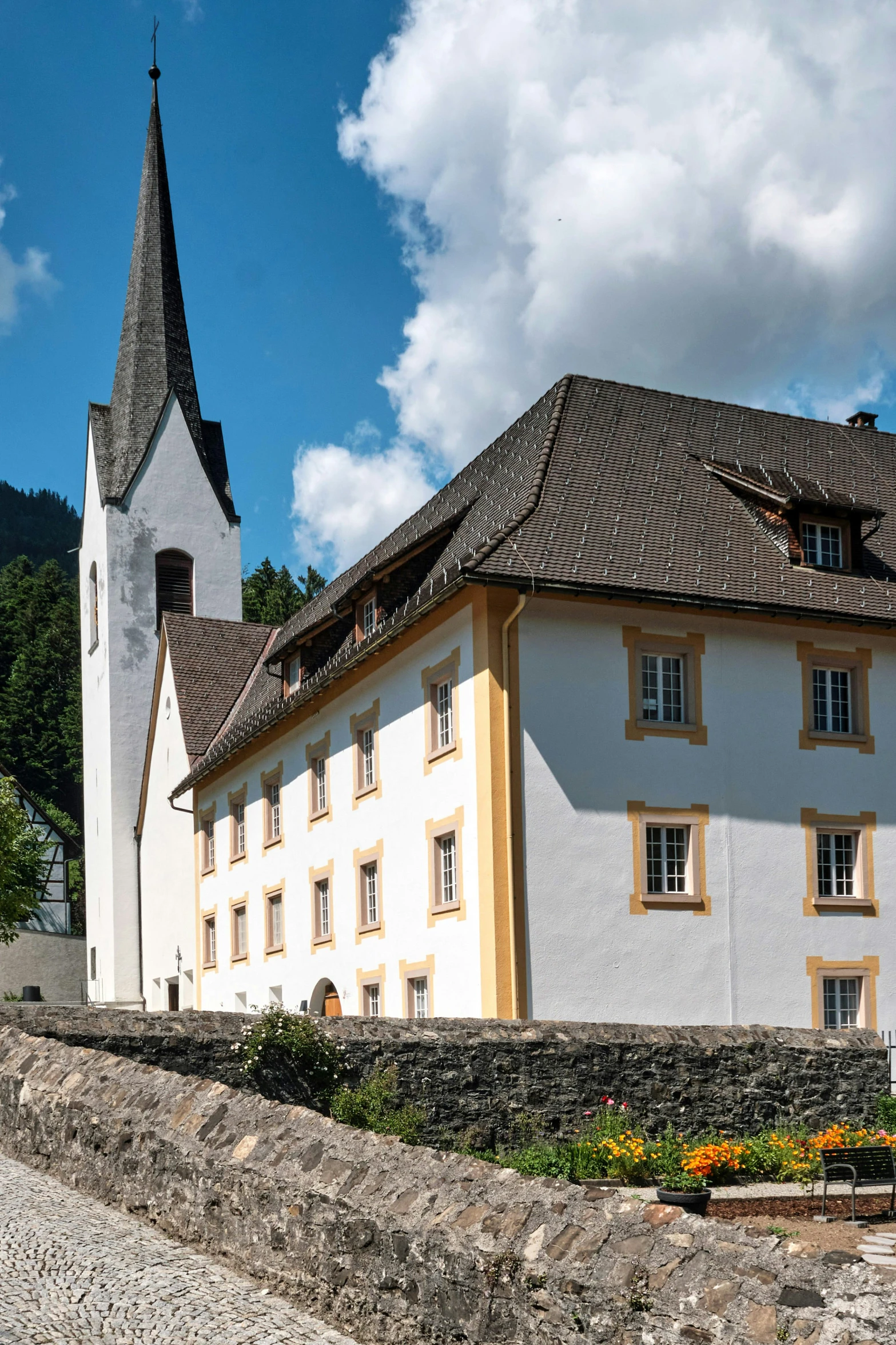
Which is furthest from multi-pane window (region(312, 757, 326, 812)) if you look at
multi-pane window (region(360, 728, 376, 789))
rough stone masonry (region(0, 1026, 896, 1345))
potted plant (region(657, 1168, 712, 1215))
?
rough stone masonry (region(0, 1026, 896, 1345))

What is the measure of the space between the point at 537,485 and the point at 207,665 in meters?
20.7

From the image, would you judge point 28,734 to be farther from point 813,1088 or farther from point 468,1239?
point 468,1239

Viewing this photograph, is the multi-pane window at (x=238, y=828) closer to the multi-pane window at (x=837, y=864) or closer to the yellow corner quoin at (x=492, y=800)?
the yellow corner quoin at (x=492, y=800)

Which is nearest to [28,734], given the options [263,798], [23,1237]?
[263,798]

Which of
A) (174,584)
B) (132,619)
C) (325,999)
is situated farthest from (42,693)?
(325,999)

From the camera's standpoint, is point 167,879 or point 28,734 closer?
point 167,879

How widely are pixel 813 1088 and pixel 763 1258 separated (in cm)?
1194

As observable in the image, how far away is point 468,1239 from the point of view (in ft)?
17.3

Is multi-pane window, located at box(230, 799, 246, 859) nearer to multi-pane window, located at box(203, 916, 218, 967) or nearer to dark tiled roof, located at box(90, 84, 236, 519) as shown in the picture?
multi-pane window, located at box(203, 916, 218, 967)

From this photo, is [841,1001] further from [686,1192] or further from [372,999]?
[686,1192]

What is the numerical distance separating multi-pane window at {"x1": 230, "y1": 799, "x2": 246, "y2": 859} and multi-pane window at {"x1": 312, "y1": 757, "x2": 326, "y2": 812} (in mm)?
5624

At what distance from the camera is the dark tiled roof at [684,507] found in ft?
70.1

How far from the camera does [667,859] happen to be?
825 inches

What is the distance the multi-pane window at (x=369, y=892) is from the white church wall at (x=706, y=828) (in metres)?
5.40
